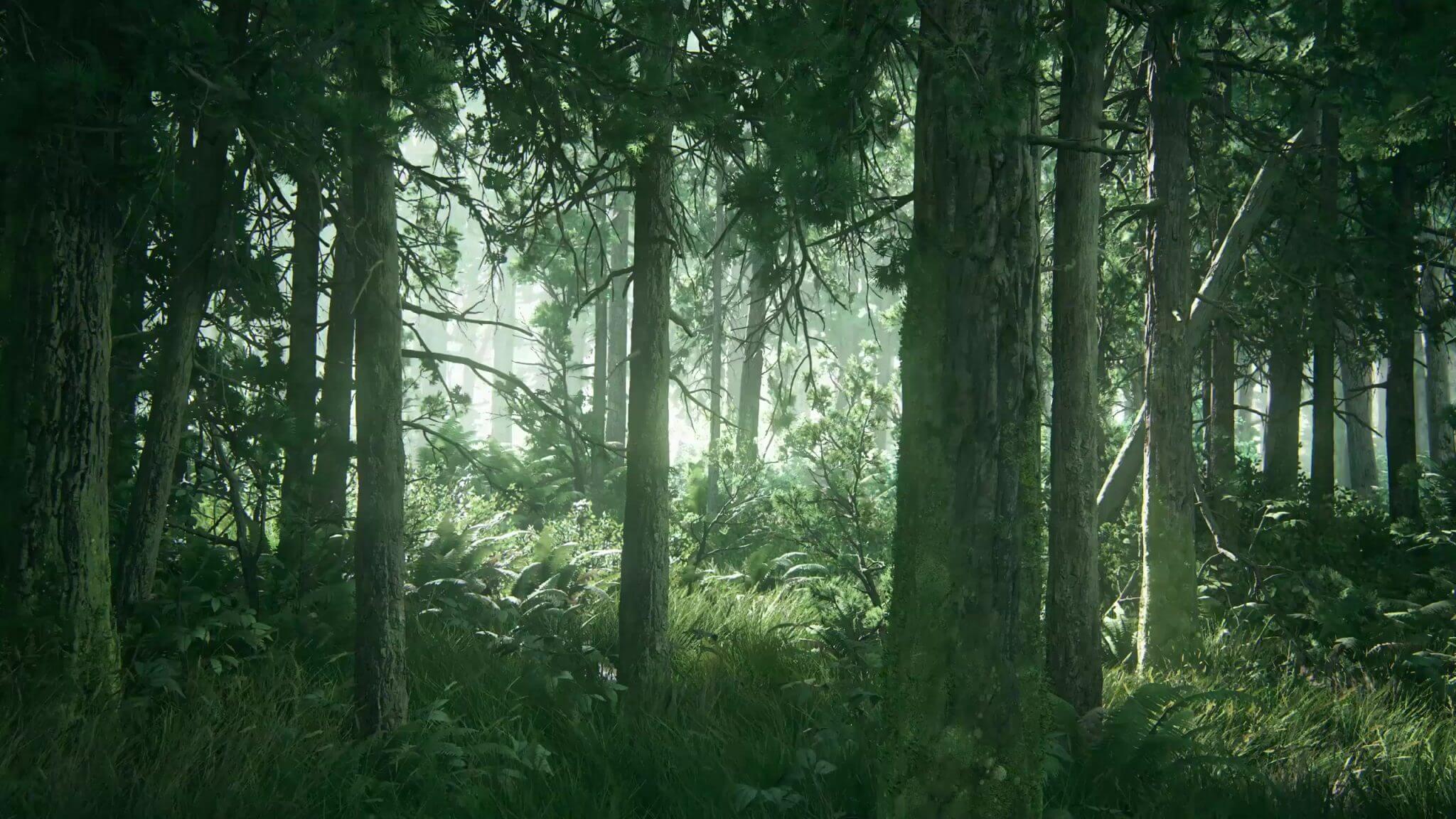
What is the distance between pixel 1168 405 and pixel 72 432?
331 inches

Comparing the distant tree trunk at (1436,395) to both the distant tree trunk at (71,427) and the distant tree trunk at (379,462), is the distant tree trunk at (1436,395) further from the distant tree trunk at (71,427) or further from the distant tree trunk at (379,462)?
the distant tree trunk at (71,427)

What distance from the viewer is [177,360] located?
5.84m

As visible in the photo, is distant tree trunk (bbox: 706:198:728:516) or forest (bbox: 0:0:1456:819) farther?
distant tree trunk (bbox: 706:198:728:516)

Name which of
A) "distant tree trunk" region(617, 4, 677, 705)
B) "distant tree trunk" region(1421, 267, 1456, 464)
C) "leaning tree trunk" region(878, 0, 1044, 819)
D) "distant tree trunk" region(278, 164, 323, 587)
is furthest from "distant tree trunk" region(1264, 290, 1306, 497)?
"distant tree trunk" region(278, 164, 323, 587)

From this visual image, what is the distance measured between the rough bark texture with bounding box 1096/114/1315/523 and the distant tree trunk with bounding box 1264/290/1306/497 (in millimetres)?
2518

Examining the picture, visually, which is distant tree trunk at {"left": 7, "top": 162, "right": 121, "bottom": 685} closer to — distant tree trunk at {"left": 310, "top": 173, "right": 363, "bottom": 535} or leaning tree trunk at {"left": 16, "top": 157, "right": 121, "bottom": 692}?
leaning tree trunk at {"left": 16, "top": 157, "right": 121, "bottom": 692}

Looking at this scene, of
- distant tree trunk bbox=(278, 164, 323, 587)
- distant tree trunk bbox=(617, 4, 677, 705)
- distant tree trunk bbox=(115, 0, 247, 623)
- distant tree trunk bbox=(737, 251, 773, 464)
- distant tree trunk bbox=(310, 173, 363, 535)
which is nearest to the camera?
distant tree trunk bbox=(115, 0, 247, 623)

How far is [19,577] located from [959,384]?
195 inches

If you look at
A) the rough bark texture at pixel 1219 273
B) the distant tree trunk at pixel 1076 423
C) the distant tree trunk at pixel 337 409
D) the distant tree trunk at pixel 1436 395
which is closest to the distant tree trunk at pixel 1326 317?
the rough bark texture at pixel 1219 273

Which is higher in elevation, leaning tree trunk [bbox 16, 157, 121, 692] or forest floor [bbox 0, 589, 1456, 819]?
leaning tree trunk [bbox 16, 157, 121, 692]

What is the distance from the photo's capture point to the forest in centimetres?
387

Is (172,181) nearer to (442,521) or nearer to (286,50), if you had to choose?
(286,50)

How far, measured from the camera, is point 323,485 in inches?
337

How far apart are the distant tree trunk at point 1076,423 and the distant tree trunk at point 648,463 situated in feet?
9.32
